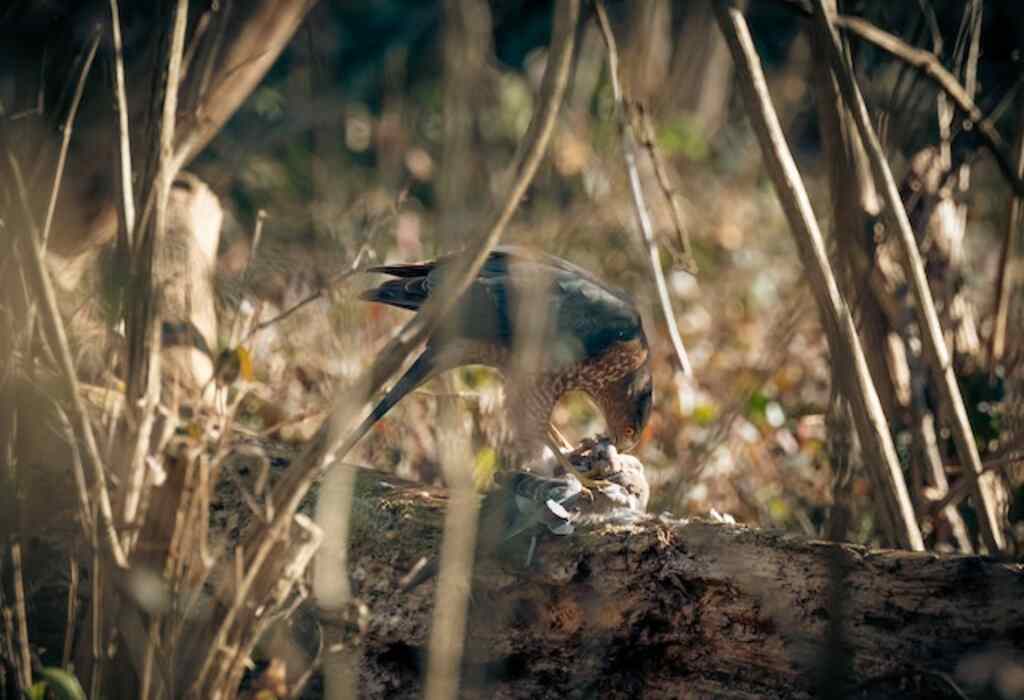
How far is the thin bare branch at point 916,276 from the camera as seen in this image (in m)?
3.05

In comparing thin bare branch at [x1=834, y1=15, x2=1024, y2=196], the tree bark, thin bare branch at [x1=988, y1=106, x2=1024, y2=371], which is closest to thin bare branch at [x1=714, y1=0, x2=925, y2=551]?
thin bare branch at [x1=834, y1=15, x2=1024, y2=196]

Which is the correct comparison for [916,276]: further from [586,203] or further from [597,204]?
[597,204]

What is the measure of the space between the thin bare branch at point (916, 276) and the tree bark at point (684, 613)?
85 centimetres

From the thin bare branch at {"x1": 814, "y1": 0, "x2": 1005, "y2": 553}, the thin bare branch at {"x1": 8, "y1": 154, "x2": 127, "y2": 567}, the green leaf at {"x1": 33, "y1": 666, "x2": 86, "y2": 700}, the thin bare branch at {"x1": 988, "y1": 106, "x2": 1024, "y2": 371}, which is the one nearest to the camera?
the thin bare branch at {"x1": 8, "y1": 154, "x2": 127, "y2": 567}

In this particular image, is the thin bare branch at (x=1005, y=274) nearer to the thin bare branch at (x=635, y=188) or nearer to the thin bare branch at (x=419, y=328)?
the thin bare branch at (x=635, y=188)

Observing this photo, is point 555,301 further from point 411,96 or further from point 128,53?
point 411,96

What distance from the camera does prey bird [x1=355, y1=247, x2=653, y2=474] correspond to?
10.8 ft

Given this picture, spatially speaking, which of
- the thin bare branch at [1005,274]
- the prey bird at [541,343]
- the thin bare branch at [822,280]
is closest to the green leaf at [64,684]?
the prey bird at [541,343]

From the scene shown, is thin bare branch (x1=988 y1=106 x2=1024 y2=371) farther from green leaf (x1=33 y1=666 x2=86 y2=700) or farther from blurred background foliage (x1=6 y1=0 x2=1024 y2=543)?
green leaf (x1=33 y1=666 x2=86 y2=700)

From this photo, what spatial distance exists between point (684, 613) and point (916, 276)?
51.3 inches

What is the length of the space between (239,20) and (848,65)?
66.2 inches

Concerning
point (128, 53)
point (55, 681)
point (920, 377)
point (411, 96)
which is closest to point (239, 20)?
point (128, 53)

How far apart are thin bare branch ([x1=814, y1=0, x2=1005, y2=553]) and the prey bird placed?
82cm

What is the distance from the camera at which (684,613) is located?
2.46 metres
